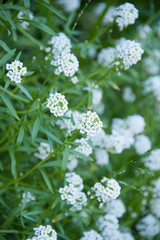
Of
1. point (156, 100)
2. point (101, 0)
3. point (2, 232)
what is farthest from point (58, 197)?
point (101, 0)

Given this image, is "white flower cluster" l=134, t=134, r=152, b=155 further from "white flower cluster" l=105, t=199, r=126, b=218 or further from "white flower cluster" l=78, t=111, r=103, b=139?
"white flower cluster" l=78, t=111, r=103, b=139

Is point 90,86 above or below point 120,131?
above

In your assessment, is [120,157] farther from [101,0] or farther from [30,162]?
[101,0]

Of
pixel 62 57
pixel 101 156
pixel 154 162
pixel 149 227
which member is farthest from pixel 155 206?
pixel 62 57

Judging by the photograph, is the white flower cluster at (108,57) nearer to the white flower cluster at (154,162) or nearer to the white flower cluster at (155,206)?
the white flower cluster at (154,162)

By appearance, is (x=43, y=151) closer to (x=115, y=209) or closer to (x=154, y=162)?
(x=115, y=209)

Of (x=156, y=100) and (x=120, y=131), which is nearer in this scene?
(x=120, y=131)
